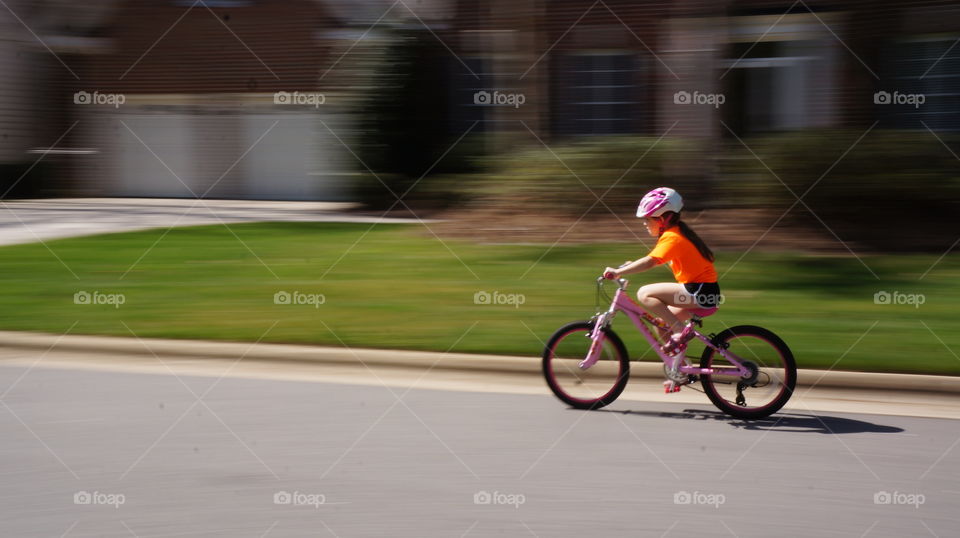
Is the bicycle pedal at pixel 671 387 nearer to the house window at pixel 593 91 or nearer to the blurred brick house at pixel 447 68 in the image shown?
the blurred brick house at pixel 447 68

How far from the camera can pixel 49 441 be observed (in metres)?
6.85

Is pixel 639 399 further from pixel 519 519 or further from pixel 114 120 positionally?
pixel 114 120

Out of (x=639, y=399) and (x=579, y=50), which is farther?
(x=579, y=50)

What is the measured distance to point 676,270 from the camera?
7520 millimetres

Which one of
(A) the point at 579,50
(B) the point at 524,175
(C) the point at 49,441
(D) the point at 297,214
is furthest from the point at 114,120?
(C) the point at 49,441

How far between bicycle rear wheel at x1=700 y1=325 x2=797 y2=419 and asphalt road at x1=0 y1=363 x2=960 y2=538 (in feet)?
0.60

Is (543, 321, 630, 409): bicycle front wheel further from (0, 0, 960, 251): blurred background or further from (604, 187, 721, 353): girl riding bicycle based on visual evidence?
(0, 0, 960, 251): blurred background

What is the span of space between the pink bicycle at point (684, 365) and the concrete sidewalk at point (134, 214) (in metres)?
11.9

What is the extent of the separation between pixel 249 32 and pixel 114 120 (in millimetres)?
4823

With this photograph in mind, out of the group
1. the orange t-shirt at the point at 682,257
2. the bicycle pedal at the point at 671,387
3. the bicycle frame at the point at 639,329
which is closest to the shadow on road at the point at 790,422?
the bicycle pedal at the point at 671,387

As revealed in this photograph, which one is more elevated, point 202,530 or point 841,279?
point 841,279

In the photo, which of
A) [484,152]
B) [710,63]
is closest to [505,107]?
[484,152]

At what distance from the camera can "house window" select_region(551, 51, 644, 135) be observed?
22406mm

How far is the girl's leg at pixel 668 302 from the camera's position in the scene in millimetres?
7527
